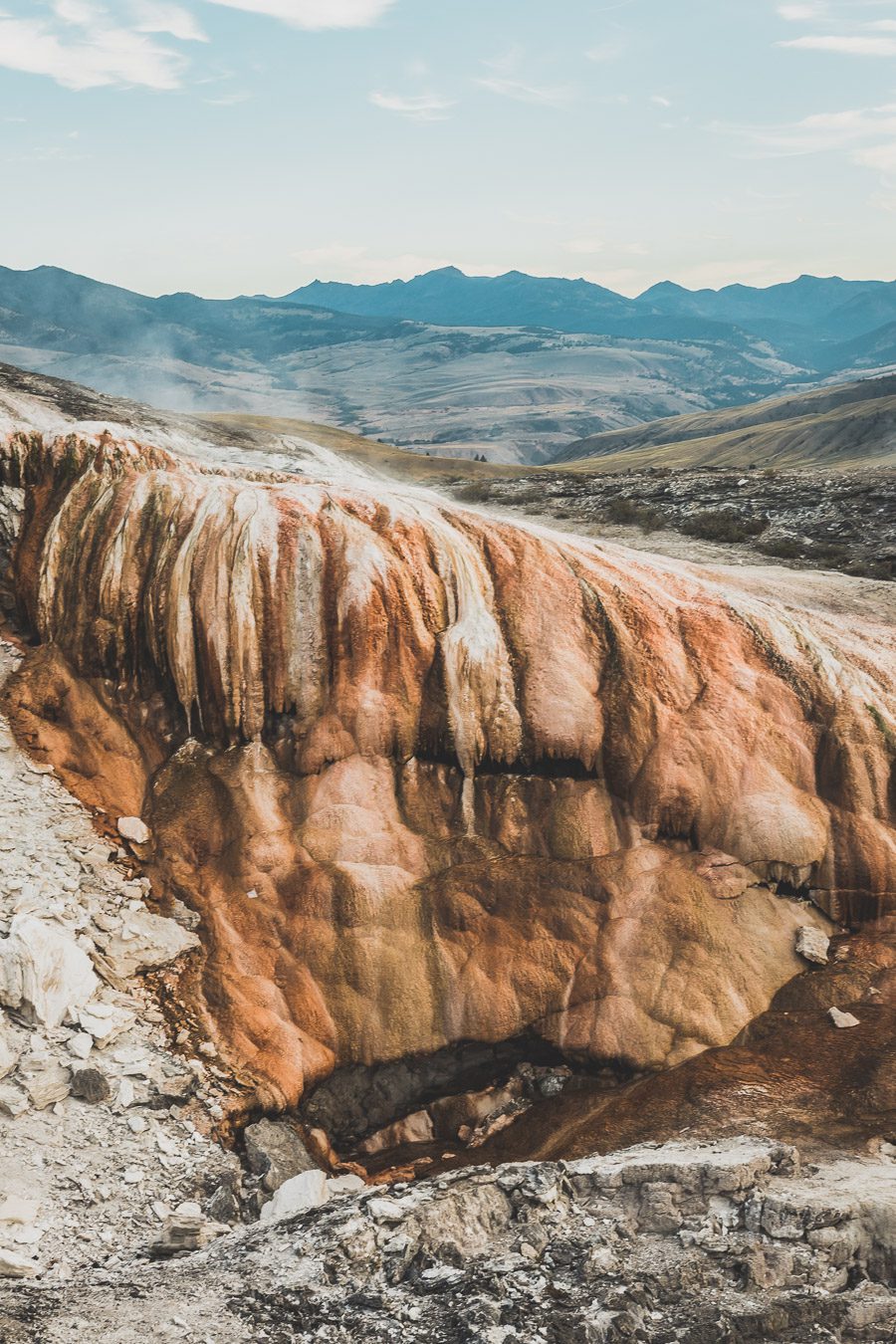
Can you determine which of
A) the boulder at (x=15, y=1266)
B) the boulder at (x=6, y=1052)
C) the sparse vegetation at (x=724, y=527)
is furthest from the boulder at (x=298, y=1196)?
the sparse vegetation at (x=724, y=527)

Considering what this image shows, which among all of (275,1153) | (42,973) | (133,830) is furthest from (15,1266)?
(133,830)

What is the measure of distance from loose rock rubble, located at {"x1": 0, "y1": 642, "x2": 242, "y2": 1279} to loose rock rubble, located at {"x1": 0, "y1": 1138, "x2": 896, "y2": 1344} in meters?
1.01

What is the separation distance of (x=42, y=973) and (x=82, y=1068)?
1535 mm

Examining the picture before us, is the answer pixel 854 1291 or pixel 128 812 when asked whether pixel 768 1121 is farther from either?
pixel 128 812

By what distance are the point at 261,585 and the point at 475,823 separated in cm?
627

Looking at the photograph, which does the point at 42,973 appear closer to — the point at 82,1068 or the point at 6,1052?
the point at 6,1052

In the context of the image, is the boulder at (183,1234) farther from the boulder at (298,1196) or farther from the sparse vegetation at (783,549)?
the sparse vegetation at (783,549)

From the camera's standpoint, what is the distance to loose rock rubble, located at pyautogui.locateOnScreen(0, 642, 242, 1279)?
11633mm

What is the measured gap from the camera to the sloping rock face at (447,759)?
55.5 feet

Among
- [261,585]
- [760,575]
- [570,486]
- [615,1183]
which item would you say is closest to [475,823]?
[261,585]

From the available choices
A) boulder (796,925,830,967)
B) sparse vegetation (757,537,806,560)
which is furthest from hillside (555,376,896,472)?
boulder (796,925,830,967)

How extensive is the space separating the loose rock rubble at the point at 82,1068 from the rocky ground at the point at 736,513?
2023 cm

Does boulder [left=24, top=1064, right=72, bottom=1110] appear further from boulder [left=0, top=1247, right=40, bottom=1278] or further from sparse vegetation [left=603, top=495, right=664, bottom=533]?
sparse vegetation [left=603, top=495, right=664, bottom=533]

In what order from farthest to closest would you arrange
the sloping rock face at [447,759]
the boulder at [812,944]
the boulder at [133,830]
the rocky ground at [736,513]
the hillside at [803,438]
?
1. the hillside at [803,438]
2. the rocky ground at [736,513]
3. the boulder at [133,830]
4. the boulder at [812,944]
5. the sloping rock face at [447,759]
